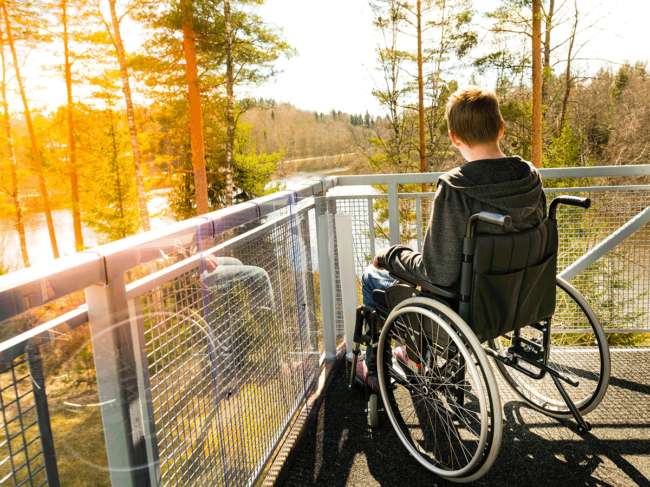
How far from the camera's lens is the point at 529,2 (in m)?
11.1

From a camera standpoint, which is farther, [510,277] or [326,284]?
[326,284]

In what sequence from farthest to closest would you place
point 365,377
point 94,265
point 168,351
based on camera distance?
Answer: point 365,377
point 168,351
point 94,265

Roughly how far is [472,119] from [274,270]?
0.79m

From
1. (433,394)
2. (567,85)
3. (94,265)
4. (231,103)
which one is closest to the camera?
(94,265)

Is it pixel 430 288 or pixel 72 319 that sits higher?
pixel 72 319

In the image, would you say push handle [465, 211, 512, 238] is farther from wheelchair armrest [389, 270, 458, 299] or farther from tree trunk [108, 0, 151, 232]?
tree trunk [108, 0, 151, 232]

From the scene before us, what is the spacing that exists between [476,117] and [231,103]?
15.4 m

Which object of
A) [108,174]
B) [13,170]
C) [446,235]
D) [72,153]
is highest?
[72,153]

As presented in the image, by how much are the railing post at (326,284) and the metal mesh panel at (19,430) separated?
1620 mm

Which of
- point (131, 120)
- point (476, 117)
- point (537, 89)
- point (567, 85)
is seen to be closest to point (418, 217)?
point (476, 117)

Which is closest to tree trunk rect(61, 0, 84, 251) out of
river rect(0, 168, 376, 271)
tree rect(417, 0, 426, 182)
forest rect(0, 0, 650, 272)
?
forest rect(0, 0, 650, 272)

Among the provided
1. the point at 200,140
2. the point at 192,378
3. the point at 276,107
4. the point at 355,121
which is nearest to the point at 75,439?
the point at 192,378

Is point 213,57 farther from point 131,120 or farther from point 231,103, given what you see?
point 131,120

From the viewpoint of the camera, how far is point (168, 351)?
950mm
